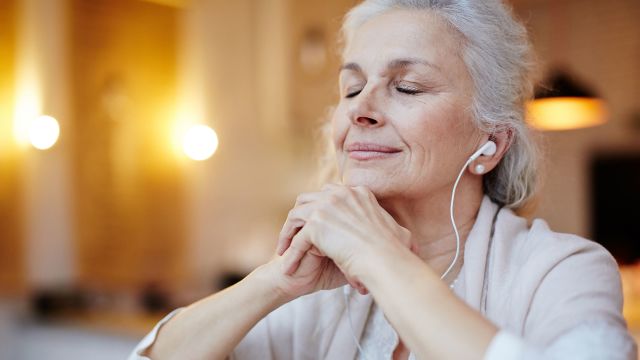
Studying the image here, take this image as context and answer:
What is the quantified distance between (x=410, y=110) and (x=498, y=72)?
0.19 metres

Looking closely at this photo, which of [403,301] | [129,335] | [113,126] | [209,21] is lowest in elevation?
[129,335]

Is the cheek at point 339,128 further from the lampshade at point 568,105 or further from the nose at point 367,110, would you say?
the lampshade at point 568,105

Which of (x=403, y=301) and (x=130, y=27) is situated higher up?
(x=130, y=27)

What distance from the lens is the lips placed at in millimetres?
1272

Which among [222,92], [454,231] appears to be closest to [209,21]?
[222,92]

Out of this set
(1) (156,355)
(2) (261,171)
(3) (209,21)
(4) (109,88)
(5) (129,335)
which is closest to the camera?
(1) (156,355)

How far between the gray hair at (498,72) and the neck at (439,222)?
88mm

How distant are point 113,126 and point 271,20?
4.58 feet

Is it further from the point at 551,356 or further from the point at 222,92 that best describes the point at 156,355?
the point at 222,92

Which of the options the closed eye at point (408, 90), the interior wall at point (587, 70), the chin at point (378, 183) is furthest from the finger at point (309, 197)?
the interior wall at point (587, 70)

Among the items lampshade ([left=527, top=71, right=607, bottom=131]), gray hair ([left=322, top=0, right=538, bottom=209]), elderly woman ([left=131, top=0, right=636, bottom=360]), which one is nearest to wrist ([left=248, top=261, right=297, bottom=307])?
elderly woman ([left=131, top=0, right=636, bottom=360])

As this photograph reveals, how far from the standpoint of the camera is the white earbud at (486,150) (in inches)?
52.4

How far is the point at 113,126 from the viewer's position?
13.2 feet

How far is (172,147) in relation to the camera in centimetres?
440
